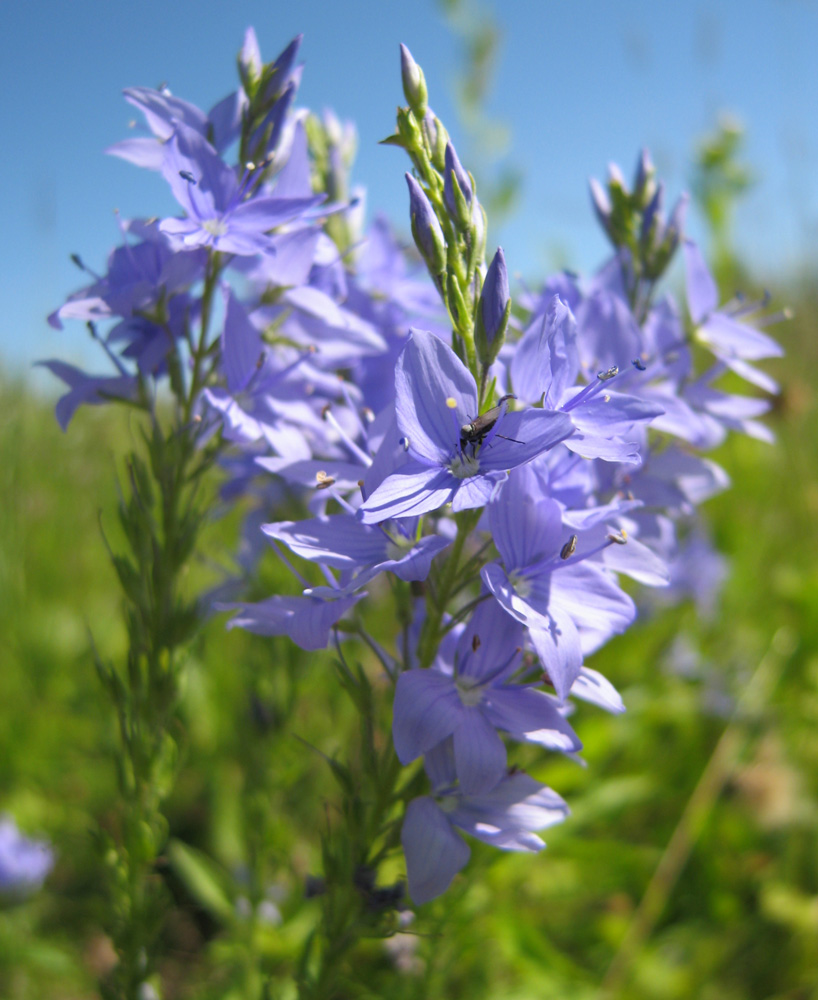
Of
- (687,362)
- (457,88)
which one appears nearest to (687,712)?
(687,362)

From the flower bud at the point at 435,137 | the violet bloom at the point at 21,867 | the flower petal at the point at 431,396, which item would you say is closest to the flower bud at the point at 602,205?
the flower bud at the point at 435,137

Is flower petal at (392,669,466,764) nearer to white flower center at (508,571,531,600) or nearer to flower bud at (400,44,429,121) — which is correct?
white flower center at (508,571,531,600)

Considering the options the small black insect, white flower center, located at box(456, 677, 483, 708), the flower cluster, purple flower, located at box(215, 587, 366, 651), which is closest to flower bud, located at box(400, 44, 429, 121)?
the flower cluster

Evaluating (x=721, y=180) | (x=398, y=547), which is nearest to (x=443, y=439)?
(x=398, y=547)

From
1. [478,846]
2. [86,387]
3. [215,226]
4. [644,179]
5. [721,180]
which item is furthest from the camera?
[721,180]

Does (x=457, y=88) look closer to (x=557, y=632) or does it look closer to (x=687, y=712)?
(x=687, y=712)

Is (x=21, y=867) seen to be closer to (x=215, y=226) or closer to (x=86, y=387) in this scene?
(x=86, y=387)
